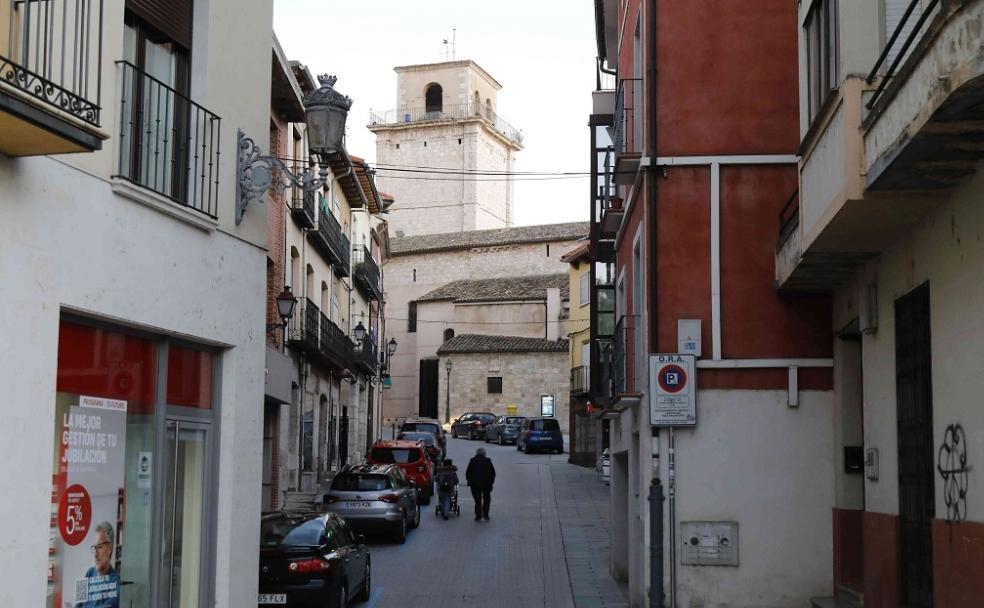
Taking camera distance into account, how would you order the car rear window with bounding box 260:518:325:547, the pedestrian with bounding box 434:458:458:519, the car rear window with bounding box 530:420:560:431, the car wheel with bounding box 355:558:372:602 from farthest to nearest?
1. the car rear window with bounding box 530:420:560:431
2. the pedestrian with bounding box 434:458:458:519
3. the car wheel with bounding box 355:558:372:602
4. the car rear window with bounding box 260:518:325:547

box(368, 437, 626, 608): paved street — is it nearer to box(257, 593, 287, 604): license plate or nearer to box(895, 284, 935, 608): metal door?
box(257, 593, 287, 604): license plate

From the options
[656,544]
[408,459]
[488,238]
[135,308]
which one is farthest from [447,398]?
[135,308]

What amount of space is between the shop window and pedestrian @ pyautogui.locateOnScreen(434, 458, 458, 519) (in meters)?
17.6

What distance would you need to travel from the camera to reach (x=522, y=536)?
25.7 m

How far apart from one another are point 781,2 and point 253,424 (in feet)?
25.3

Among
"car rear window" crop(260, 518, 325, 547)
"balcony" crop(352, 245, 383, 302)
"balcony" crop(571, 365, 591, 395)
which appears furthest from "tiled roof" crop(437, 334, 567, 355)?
"car rear window" crop(260, 518, 325, 547)

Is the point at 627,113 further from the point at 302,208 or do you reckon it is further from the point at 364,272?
the point at 364,272

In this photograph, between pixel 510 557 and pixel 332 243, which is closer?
pixel 510 557

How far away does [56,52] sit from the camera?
7984 millimetres

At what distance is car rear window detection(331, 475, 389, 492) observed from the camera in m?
24.1

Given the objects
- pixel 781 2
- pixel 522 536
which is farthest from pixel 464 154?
pixel 781 2

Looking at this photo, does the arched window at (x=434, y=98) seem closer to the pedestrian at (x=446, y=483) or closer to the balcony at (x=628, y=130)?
the pedestrian at (x=446, y=483)

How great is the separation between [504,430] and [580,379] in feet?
41.7

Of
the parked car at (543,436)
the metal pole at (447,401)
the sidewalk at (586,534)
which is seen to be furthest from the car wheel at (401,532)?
the metal pole at (447,401)
